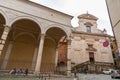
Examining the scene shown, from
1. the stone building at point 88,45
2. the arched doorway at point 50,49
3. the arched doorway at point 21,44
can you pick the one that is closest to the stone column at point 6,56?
the arched doorway at point 21,44

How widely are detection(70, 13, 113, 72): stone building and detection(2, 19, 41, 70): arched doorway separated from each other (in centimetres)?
1022

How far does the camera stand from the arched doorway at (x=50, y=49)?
48.5 feet

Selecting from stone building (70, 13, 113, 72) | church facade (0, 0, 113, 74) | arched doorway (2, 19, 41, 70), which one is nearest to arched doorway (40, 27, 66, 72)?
church facade (0, 0, 113, 74)

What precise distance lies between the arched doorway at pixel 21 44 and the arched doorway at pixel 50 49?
64.3 inches

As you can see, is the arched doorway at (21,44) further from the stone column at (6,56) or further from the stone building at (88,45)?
the stone building at (88,45)

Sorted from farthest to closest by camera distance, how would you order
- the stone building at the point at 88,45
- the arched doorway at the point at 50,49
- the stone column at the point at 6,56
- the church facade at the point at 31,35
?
the stone building at the point at 88,45
the arched doorway at the point at 50,49
the stone column at the point at 6,56
the church facade at the point at 31,35

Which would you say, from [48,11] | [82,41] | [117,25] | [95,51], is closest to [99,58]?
[95,51]

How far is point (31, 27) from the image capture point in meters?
13.7

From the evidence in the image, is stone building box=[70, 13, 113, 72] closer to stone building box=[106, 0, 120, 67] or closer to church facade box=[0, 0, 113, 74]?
church facade box=[0, 0, 113, 74]

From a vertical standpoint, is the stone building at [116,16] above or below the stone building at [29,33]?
below

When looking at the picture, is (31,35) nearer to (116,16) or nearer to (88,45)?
(116,16)

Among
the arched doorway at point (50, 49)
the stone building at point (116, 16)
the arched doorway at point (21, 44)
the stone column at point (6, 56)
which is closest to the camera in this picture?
the stone building at point (116, 16)

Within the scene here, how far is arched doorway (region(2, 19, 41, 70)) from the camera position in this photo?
13.0 meters

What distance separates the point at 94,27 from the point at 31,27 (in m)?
17.5
